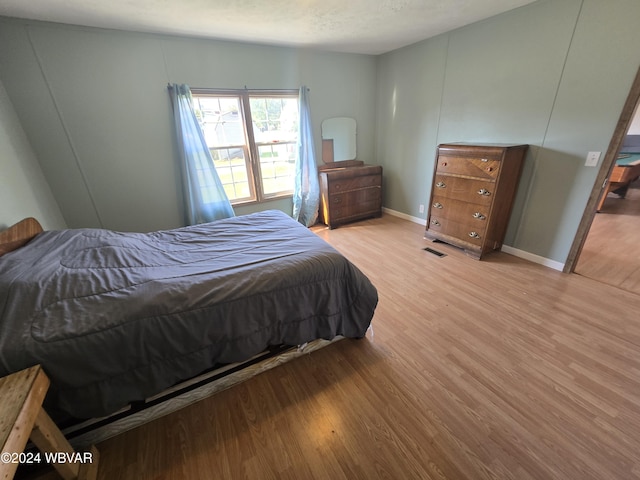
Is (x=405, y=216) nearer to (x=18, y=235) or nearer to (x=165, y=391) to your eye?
(x=165, y=391)

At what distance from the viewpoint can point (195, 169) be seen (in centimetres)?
294

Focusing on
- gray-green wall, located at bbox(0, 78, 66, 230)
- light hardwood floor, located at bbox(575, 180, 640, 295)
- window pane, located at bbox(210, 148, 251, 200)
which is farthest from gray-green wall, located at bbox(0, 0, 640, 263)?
window pane, located at bbox(210, 148, 251, 200)

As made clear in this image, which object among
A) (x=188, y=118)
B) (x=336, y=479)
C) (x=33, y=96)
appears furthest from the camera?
(x=188, y=118)

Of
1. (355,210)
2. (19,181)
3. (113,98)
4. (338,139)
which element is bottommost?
(355,210)

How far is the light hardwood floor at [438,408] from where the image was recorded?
113cm

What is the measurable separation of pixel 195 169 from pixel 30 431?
2595 mm

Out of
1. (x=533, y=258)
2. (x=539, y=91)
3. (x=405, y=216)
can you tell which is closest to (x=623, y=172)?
(x=533, y=258)

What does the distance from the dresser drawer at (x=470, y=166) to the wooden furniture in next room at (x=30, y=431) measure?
325 centimetres

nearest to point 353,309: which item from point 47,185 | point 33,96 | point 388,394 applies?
point 388,394

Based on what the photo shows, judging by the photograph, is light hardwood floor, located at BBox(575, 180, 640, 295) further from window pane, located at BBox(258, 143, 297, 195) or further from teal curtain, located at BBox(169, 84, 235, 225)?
teal curtain, located at BBox(169, 84, 235, 225)

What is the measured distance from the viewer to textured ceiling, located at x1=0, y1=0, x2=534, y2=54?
1978 mm

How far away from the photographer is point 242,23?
Answer: 94.3 inches

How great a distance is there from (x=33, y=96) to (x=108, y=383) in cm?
270

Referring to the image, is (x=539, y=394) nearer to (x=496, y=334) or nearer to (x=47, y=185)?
(x=496, y=334)
